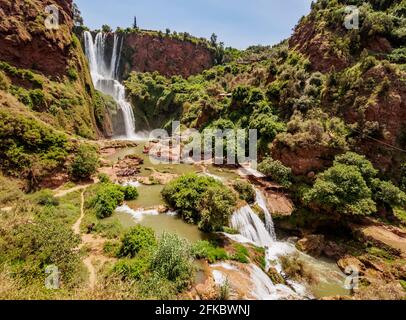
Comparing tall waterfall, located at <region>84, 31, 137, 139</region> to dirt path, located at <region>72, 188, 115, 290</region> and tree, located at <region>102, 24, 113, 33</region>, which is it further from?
dirt path, located at <region>72, 188, 115, 290</region>

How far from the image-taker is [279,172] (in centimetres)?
2631

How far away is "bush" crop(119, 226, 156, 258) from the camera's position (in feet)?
46.2

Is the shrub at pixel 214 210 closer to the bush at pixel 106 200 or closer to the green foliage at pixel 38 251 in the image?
the bush at pixel 106 200

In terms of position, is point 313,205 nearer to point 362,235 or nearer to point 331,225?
point 331,225

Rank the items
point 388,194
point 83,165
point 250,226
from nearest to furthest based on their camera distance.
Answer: point 250,226 < point 388,194 < point 83,165

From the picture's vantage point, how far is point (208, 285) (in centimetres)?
1239

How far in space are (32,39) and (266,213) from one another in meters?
40.0

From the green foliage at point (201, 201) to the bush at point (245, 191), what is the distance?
10.6 ft

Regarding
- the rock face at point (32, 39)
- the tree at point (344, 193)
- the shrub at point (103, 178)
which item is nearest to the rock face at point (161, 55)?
the rock face at point (32, 39)

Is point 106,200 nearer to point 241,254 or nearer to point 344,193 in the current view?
point 241,254

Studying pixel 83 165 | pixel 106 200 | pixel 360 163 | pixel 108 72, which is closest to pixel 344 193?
pixel 360 163

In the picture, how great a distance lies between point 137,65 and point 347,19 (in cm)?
5842
